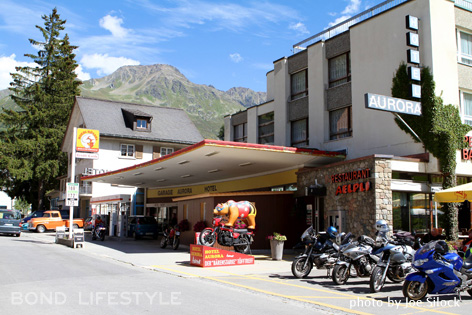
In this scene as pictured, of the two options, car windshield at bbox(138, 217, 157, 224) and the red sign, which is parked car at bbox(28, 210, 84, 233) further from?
the red sign

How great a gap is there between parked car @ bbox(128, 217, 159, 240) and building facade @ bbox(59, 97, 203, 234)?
7377 millimetres

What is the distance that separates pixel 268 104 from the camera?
2972 cm

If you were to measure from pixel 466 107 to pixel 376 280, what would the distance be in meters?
13.4

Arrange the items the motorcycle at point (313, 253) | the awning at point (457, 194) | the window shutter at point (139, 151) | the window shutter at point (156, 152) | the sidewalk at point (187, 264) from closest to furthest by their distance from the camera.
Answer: the motorcycle at point (313, 253), the awning at point (457, 194), the sidewalk at point (187, 264), the window shutter at point (139, 151), the window shutter at point (156, 152)

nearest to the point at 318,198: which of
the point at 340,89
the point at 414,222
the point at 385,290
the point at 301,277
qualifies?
the point at 414,222

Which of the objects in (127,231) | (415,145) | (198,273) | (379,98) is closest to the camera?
(198,273)

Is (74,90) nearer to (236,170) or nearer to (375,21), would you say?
(236,170)

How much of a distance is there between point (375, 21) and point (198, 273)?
1470cm

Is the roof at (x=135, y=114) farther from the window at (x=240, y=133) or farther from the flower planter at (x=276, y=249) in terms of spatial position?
the flower planter at (x=276, y=249)

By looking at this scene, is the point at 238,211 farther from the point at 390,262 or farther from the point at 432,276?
the point at 432,276

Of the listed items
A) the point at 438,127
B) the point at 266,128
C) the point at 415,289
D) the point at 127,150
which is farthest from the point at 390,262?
the point at 127,150

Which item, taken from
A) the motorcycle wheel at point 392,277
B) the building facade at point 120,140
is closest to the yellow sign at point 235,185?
the building facade at point 120,140

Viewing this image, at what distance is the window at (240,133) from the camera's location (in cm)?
3303

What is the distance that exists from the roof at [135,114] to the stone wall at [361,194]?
30.3 m
